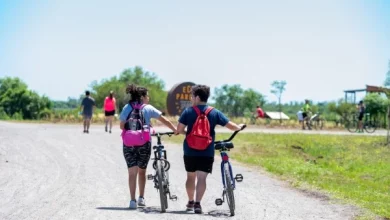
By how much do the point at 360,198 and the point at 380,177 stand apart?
5.75 meters

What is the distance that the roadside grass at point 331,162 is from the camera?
551 inches

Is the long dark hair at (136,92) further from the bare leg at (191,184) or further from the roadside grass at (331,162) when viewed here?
the roadside grass at (331,162)

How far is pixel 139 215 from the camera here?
999 centimetres

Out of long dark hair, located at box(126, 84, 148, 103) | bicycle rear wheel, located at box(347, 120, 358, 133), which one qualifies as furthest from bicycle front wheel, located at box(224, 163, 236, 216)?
bicycle rear wheel, located at box(347, 120, 358, 133)

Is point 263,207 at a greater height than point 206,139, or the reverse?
point 206,139

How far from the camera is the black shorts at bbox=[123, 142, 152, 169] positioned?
10742 millimetres

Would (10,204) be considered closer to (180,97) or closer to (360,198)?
(360,198)

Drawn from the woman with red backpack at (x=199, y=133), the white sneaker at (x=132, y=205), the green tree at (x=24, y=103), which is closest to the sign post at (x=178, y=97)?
the white sneaker at (x=132, y=205)

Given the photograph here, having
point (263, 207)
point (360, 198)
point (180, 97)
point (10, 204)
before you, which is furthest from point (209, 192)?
point (180, 97)

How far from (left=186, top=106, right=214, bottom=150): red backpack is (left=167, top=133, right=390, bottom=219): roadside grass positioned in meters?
2.77

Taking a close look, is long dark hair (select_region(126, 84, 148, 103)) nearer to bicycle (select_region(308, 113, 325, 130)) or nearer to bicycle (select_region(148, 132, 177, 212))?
bicycle (select_region(148, 132, 177, 212))

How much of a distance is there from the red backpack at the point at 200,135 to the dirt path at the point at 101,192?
40.4 inches

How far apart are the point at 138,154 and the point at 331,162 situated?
42.1ft

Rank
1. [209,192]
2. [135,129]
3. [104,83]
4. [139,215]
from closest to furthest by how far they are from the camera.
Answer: [139,215] → [135,129] → [209,192] → [104,83]
